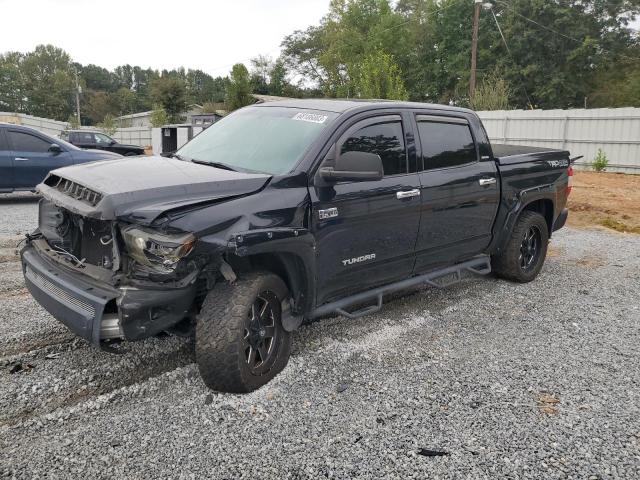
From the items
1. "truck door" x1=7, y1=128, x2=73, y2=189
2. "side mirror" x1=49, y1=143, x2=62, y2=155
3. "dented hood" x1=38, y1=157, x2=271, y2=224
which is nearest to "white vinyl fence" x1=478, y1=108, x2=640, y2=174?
"side mirror" x1=49, y1=143, x2=62, y2=155

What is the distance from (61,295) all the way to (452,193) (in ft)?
10.5

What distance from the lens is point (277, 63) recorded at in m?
61.8

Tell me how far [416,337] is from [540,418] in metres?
1.30

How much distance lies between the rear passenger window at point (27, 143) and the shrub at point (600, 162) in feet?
55.9

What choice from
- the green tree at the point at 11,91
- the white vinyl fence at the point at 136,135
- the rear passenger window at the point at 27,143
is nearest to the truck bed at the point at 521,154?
the rear passenger window at the point at 27,143

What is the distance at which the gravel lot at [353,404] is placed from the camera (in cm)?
267

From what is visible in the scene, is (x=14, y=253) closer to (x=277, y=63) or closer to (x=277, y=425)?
(x=277, y=425)

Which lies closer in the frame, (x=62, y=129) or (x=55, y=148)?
(x=55, y=148)

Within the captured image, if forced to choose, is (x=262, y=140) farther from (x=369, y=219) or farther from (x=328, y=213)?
(x=369, y=219)

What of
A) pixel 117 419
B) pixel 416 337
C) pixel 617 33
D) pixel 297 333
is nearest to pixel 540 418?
pixel 416 337

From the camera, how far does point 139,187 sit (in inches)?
120

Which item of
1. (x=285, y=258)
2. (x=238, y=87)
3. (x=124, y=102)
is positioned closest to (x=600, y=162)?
(x=285, y=258)

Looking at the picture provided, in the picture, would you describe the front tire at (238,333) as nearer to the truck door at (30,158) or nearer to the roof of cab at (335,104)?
the roof of cab at (335,104)

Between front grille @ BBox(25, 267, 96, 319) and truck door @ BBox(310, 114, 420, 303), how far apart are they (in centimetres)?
146
